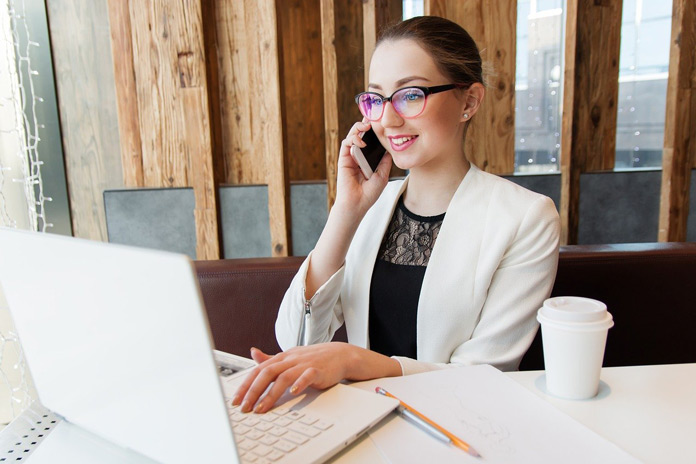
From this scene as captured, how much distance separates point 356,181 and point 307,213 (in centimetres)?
138

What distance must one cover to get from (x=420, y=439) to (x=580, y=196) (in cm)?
256

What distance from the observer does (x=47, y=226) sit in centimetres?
281

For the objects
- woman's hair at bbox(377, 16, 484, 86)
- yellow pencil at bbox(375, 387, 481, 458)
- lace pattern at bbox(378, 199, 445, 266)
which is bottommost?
yellow pencil at bbox(375, 387, 481, 458)

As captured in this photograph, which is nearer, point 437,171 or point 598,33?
point 437,171

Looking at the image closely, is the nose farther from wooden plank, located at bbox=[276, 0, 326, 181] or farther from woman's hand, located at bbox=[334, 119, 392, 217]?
wooden plank, located at bbox=[276, 0, 326, 181]

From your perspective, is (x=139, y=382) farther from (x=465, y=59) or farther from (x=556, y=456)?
(x=465, y=59)

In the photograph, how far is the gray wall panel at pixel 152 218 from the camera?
268cm

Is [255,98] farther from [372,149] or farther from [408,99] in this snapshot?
[408,99]

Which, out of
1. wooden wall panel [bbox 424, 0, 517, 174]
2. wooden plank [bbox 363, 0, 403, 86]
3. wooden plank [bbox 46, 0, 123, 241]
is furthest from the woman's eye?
wooden plank [bbox 46, 0, 123, 241]

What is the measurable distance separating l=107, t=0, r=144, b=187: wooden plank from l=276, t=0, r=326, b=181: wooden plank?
1.23 meters

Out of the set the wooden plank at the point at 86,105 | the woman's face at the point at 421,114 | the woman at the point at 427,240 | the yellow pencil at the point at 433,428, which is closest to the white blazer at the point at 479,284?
the woman at the point at 427,240

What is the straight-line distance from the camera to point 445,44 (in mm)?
1396

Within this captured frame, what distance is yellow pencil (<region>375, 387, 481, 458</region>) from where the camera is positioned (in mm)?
678

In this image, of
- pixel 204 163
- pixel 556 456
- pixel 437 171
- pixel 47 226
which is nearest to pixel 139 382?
pixel 556 456
